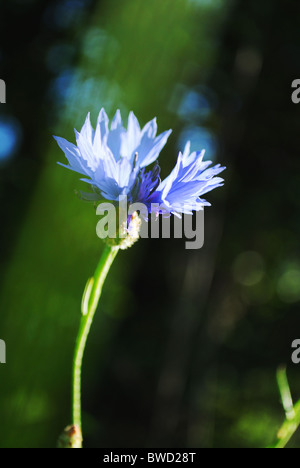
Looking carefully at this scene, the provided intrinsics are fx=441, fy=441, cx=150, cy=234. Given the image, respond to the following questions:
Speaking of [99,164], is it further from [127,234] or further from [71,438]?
[71,438]

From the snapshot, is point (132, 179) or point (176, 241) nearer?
point (132, 179)

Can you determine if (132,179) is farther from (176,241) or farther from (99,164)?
(176,241)

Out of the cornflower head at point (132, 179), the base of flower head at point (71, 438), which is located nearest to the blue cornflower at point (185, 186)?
the cornflower head at point (132, 179)

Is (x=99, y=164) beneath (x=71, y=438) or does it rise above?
above

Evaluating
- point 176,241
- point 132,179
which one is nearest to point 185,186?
Answer: point 132,179

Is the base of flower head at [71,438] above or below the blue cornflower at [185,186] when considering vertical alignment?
below

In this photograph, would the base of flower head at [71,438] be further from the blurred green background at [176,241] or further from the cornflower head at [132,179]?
the blurred green background at [176,241]

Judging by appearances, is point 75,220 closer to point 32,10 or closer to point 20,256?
point 20,256
